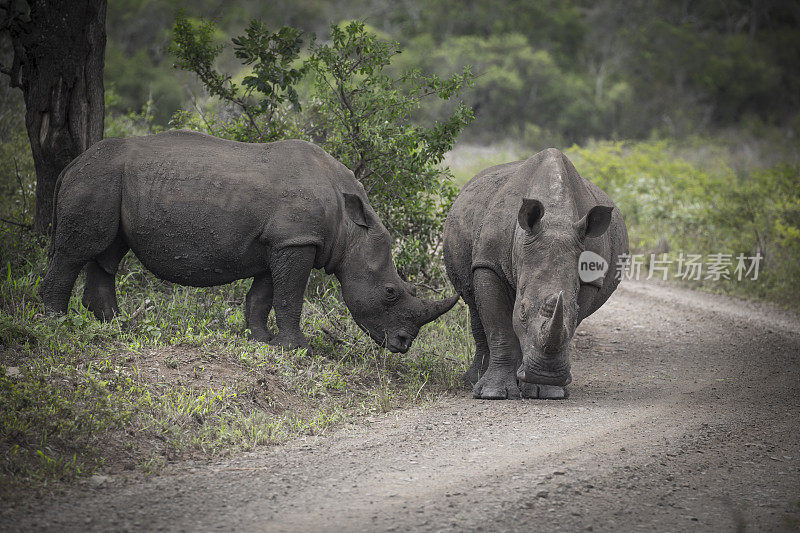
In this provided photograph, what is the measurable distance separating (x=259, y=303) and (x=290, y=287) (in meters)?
0.48

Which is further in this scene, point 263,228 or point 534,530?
point 263,228

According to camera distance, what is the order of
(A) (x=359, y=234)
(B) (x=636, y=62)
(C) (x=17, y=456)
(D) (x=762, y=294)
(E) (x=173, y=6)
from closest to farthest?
(C) (x=17, y=456), (A) (x=359, y=234), (D) (x=762, y=294), (E) (x=173, y=6), (B) (x=636, y=62)

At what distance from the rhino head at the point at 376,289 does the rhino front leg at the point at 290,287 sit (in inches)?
18.6

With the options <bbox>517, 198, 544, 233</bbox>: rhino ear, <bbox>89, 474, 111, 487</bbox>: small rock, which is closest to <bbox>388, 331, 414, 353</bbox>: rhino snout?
<bbox>517, 198, 544, 233</bbox>: rhino ear

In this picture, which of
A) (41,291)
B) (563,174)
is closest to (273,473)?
(41,291)

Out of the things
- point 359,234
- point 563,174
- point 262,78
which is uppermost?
point 262,78

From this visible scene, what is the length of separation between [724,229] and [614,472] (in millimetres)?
10390

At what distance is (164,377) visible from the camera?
6.18 meters

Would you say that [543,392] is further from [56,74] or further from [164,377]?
[56,74]

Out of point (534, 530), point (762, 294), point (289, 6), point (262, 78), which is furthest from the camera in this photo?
point (289, 6)

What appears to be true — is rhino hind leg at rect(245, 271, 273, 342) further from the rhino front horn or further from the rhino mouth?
the rhino front horn

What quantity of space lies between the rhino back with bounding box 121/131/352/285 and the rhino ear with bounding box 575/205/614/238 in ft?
6.62

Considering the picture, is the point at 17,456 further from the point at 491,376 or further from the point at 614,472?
the point at 491,376

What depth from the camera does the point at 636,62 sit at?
34438mm
